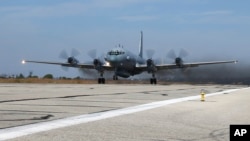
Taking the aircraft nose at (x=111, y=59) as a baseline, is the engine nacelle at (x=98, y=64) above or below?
below

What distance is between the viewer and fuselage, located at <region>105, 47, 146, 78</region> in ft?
204

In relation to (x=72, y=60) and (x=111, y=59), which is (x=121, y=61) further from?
(x=72, y=60)

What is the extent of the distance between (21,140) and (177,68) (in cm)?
6218

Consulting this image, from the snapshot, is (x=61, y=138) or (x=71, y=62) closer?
(x=61, y=138)

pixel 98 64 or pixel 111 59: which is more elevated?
pixel 111 59

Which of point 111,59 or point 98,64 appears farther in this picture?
point 98,64

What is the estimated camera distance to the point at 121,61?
62469 mm

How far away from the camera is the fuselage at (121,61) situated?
62.3 metres

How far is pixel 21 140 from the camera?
797cm

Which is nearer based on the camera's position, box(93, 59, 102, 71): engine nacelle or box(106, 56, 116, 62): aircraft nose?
box(106, 56, 116, 62): aircraft nose

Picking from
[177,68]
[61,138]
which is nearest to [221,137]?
[61,138]

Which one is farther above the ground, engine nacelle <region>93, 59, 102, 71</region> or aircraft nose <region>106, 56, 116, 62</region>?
aircraft nose <region>106, 56, 116, 62</region>

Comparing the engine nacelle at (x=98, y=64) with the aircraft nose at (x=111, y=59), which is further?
the engine nacelle at (x=98, y=64)

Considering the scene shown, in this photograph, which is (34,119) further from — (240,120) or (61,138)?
(240,120)
